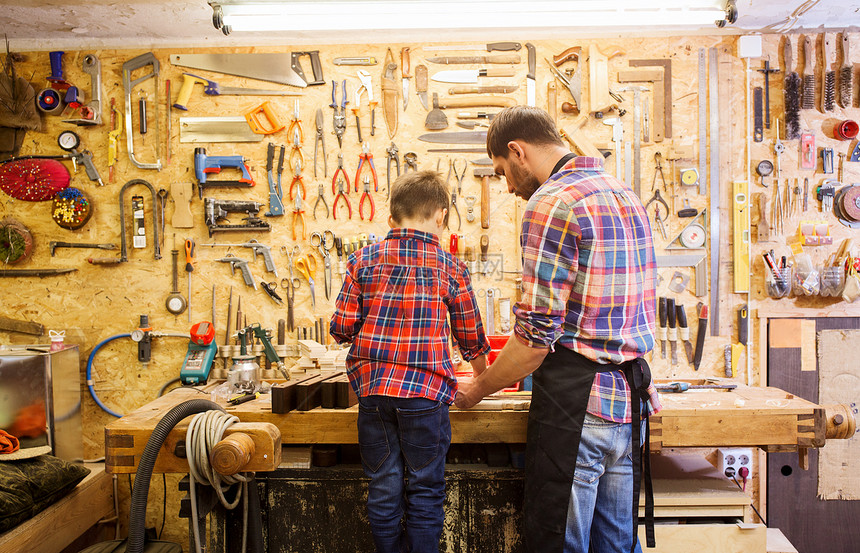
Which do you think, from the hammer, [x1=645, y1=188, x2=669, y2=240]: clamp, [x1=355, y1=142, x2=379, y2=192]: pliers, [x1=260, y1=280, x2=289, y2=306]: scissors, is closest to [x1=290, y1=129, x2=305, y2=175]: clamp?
[x1=355, y1=142, x2=379, y2=192]: pliers

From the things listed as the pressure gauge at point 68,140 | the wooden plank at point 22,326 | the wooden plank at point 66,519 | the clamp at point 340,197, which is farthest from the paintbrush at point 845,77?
the wooden plank at point 22,326

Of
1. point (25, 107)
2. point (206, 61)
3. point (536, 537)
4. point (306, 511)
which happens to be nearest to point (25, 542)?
point (306, 511)

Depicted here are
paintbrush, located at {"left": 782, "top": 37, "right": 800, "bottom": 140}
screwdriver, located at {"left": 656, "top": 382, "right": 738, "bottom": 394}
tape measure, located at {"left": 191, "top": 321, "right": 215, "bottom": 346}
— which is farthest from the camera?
paintbrush, located at {"left": 782, "top": 37, "right": 800, "bottom": 140}

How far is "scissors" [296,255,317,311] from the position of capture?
3.30 meters

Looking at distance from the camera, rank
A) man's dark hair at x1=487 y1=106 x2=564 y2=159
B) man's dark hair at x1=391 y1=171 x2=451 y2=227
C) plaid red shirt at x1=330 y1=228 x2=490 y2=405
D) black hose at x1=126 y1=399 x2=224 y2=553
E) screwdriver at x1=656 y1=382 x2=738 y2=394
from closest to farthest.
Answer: black hose at x1=126 y1=399 x2=224 y2=553
man's dark hair at x1=487 y1=106 x2=564 y2=159
plaid red shirt at x1=330 y1=228 x2=490 y2=405
man's dark hair at x1=391 y1=171 x2=451 y2=227
screwdriver at x1=656 y1=382 x2=738 y2=394

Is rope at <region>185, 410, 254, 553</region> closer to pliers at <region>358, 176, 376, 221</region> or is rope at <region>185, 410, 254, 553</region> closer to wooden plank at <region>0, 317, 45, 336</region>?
pliers at <region>358, 176, 376, 221</region>

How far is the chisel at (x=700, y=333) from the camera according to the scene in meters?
3.25

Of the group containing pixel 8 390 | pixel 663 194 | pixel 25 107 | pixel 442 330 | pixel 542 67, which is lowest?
pixel 8 390

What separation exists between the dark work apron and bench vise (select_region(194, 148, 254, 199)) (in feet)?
7.74

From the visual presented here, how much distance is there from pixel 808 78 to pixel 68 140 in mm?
4521

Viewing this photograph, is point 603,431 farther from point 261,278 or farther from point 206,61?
point 206,61

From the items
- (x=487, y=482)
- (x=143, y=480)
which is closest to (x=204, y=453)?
(x=143, y=480)

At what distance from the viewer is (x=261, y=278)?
3332mm

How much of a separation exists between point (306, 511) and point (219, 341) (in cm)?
Answer: 144
